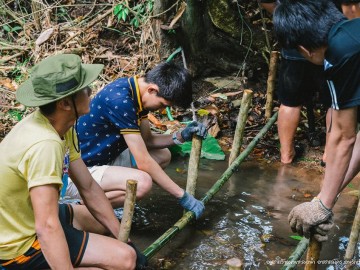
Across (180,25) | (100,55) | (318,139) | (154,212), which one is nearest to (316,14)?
(154,212)

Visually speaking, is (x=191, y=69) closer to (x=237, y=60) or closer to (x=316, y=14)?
(x=237, y=60)

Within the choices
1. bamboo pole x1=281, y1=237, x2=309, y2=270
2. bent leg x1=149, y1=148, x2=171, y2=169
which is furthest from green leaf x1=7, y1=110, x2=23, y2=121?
bamboo pole x1=281, y1=237, x2=309, y2=270

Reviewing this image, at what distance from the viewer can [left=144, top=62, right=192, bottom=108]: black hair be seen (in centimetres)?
346

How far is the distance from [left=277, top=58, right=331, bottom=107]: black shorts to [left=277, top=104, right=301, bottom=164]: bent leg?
65mm

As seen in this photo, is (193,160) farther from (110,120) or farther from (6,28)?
(6,28)

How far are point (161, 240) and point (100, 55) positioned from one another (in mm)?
4324

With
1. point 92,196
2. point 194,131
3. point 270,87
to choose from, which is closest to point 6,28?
point 270,87

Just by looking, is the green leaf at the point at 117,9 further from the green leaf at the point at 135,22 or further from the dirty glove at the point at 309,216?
the dirty glove at the point at 309,216

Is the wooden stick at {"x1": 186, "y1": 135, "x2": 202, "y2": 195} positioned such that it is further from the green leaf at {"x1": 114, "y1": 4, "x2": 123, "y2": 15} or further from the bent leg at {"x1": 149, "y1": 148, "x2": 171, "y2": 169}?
the green leaf at {"x1": 114, "y1": 4, "x2": 123, "y2": 15}

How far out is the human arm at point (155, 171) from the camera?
352 cm

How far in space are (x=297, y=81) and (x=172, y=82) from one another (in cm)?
185

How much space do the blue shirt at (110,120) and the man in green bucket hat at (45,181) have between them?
0.69m

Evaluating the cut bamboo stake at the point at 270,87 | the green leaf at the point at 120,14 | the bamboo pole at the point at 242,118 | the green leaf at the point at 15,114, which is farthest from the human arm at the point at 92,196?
the green leaf at the point at 120,14

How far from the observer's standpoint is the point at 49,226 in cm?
240
